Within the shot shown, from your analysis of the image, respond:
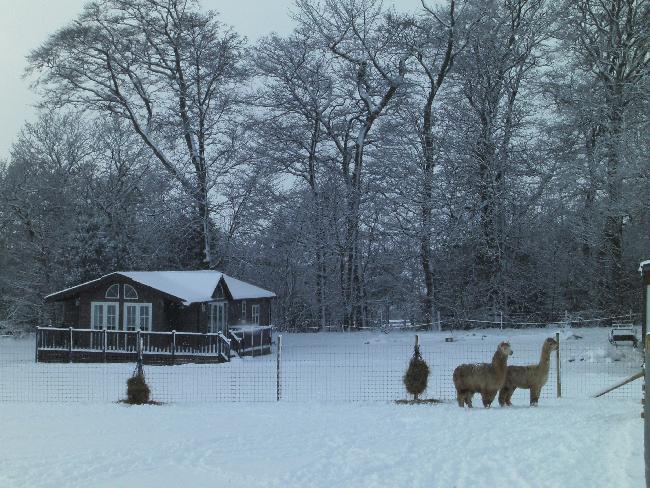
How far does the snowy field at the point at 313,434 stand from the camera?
8.41m

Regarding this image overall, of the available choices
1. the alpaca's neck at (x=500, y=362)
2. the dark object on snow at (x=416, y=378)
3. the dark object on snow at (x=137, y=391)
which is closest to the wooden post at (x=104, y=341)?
the dark object on snow at (x=137, y=391)

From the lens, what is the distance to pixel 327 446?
10.1 meters

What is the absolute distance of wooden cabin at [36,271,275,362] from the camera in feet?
82.9

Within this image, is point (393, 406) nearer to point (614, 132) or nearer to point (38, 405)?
point (38, 405)

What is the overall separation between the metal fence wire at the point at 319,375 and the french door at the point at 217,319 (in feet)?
5.80

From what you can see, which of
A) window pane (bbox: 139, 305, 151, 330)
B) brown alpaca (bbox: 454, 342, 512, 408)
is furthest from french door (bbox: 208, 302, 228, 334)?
brown alpaca (bbox: 454, 342, 512, 408)

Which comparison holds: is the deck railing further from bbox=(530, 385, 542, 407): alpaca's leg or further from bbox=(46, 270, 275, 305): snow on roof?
bbox=(530, 385, 542, 407): alpaca's leg

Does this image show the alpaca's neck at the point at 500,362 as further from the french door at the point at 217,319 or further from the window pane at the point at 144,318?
the window pane at the point at 144,318

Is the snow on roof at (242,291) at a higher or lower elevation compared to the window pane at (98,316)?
higher

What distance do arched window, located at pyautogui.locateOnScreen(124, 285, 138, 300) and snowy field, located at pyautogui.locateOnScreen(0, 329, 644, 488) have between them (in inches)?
241

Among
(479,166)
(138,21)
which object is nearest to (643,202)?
(479,166)

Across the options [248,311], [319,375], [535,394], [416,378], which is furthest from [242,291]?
[535,394]

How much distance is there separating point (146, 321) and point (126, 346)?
121cm

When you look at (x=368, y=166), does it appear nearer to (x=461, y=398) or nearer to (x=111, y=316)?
(x=111, y=316)
